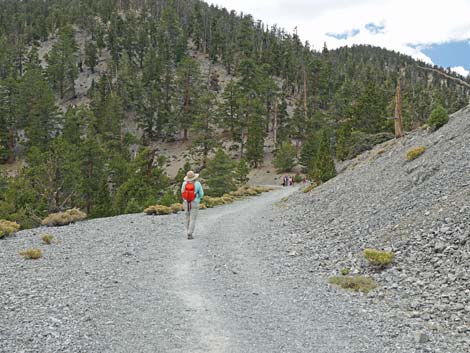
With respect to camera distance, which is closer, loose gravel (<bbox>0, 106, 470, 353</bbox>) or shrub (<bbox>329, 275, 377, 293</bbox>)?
loose gravel (<bbox>0, 106, 470, 353</bbox>)

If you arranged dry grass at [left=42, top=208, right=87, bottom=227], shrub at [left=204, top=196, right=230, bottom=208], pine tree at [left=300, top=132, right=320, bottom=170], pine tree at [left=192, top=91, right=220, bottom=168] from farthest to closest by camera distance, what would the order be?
pine tree at [left=192, top=91, right=220, bottom=168]
pine tree at [left=300, top=132, right=320, bottom=170]
shrub at [left=204, top=196, right=230, bottom=208]
dry grass at [left=42, top=208, right=87, bottom=227]

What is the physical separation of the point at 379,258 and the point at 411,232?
6.07 ft

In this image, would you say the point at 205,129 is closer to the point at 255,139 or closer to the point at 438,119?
the point at 255,139

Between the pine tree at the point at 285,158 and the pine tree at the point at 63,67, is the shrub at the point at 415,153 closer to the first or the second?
the pine tree at the point at 285,158

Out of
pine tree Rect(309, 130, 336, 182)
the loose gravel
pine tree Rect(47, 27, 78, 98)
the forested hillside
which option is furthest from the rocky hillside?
pine tree Rect(47, 27, 78, 98)

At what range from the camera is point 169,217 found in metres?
20.9

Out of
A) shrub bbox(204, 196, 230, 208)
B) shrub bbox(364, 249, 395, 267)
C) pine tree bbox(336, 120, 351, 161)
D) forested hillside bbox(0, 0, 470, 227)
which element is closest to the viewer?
shrub bbox(364, 249, 395, 267)

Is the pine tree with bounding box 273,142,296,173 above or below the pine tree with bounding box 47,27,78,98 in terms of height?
below

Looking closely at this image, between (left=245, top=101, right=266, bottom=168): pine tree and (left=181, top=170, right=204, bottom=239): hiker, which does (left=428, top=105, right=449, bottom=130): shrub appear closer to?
(left=181, top=170, right=204, bottom=239): hiker

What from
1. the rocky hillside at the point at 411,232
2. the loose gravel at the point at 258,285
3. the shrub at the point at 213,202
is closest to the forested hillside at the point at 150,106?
the shrub at the point at 213,202

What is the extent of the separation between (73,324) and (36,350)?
0.99 meters

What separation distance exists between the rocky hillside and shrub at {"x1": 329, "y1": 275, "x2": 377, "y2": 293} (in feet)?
0.73

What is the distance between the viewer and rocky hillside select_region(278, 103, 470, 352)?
7.55 m

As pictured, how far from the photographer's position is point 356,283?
9.14 m
